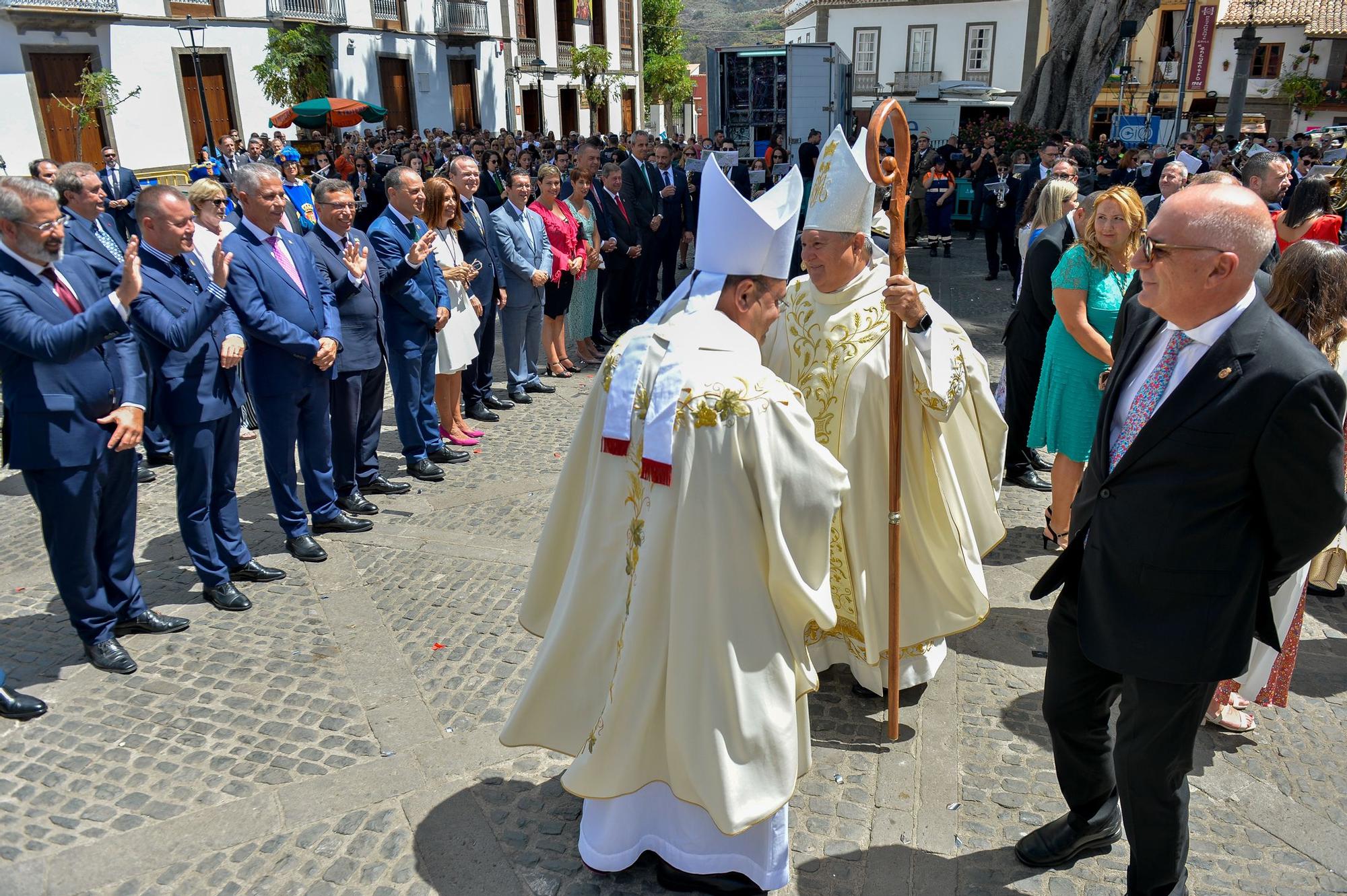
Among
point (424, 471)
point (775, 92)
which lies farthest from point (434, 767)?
point (775, 92)

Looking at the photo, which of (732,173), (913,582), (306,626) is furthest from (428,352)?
(732,173)

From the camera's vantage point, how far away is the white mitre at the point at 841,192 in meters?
3.33

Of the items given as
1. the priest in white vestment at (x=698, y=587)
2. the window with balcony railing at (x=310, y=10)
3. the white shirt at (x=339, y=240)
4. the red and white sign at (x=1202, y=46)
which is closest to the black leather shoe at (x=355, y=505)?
the white shirt at (x=339, y=240)

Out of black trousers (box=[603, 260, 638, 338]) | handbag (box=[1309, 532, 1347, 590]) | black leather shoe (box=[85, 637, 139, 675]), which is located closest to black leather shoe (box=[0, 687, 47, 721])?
black leather shoe (box=[85, 637, 139, 675])

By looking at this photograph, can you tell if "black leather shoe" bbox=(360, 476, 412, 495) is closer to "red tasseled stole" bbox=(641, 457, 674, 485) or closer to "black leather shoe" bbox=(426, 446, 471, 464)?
"black leather shoe" bbox=(426, 446, 471, 464)

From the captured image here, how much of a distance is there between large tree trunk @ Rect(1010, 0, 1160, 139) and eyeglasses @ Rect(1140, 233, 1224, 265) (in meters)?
22.2

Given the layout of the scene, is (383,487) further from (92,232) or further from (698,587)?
(698,587)

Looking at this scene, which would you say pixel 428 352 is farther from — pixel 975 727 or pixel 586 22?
pixel 586 22

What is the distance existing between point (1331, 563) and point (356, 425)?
5.20 meters

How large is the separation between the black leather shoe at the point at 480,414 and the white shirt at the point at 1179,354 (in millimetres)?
5709

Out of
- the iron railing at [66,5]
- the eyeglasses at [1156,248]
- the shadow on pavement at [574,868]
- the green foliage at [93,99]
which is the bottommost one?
the shadow on pavement at [574,868]

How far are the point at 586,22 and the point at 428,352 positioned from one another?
134ft

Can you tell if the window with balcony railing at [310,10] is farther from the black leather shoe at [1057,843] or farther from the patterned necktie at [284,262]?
the black leather shoe at [1057,843]

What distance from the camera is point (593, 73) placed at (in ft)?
134
